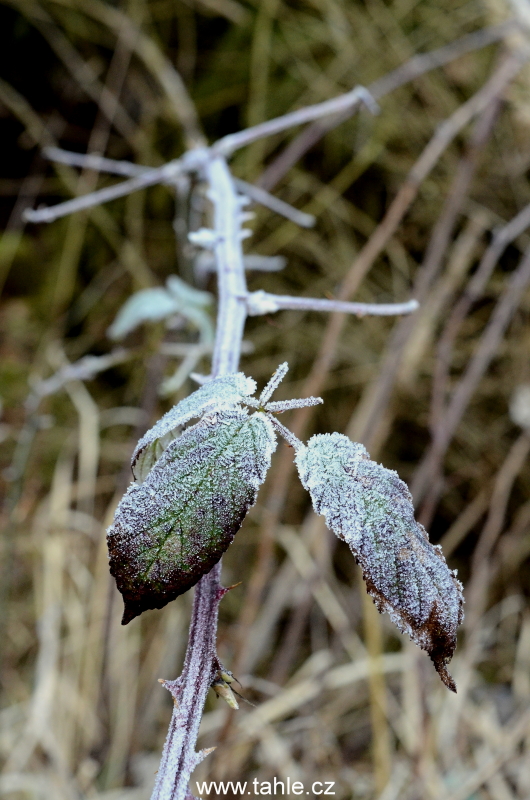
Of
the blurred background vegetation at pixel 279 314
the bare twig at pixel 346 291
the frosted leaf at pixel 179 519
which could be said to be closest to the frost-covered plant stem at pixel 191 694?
the frosted leaf at pixel 179 519

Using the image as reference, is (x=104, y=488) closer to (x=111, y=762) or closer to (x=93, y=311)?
(x=93, y=311)

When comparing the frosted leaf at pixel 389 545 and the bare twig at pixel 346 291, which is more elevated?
the bare twig at pixel 346 291

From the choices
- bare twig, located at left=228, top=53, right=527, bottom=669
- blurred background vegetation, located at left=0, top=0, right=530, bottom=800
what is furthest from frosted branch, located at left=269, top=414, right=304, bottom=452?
blurred background vegetation, located at left=0, top=0, right=530, bottom=800

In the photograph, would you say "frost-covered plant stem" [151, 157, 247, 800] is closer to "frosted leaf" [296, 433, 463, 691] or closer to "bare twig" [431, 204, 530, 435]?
"frosted leaf" [296, 433, 463, 691]

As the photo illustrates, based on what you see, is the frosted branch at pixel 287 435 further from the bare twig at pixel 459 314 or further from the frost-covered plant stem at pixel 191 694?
the bare twig at pixel 459 314

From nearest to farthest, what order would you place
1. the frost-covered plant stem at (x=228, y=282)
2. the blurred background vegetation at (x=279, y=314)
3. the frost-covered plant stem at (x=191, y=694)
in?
1. the frost-covered plant stem at (x=191, y=694)
2. the frost-covered plant stem at (x=228, y=282)
3. the blurred background vegetation at (x=279, y=314)

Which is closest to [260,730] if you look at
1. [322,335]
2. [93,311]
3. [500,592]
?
[500,592]

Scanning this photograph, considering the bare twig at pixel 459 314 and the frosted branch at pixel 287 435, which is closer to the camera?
the frosted branch at pixel 287 435
